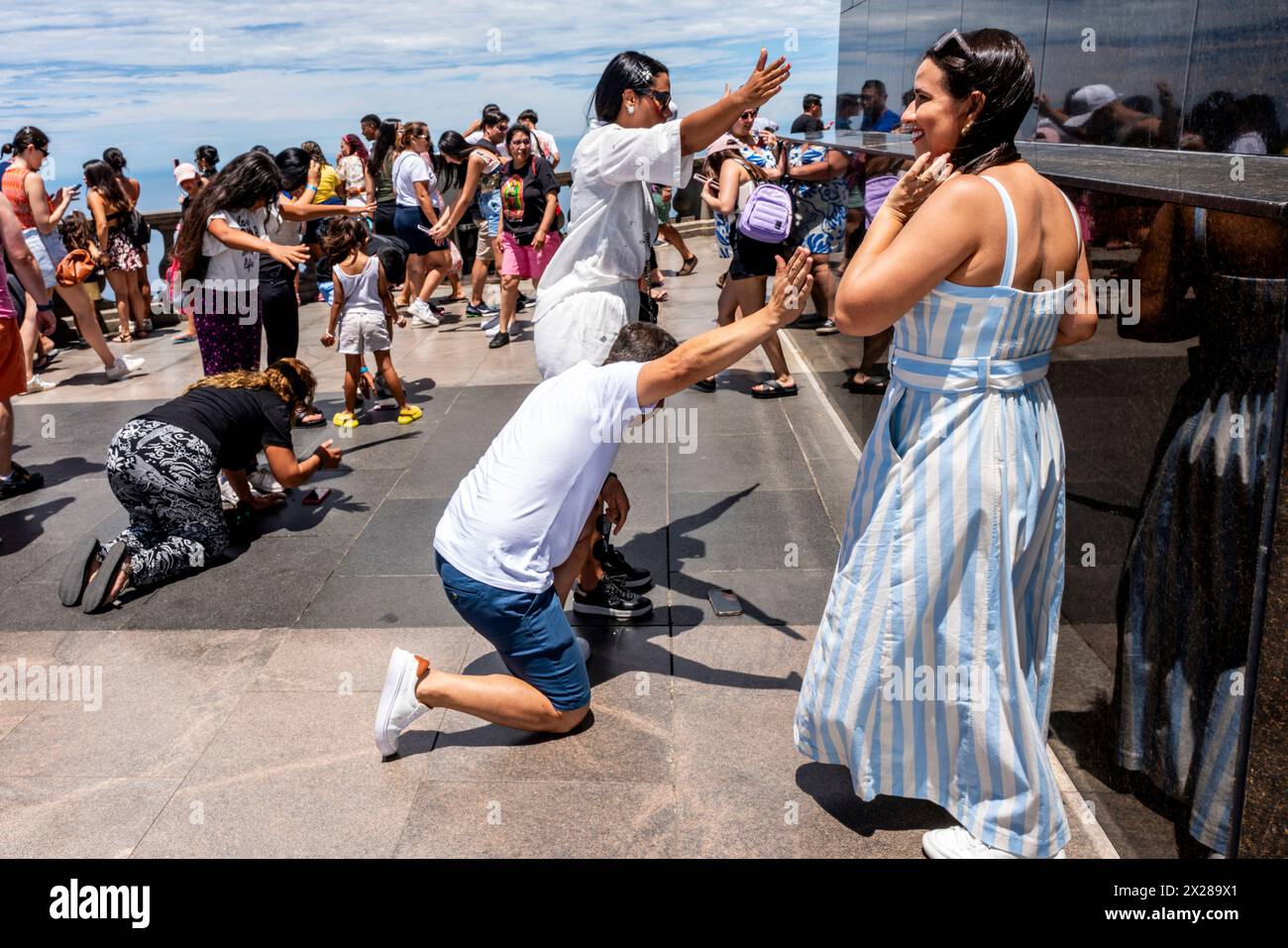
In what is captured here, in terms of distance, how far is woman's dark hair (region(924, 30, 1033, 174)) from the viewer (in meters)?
2.42

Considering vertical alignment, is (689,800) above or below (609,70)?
below

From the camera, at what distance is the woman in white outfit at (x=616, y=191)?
11.0 feet

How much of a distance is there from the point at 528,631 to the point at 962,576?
1.35 m

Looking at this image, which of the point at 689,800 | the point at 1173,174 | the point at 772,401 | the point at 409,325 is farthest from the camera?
the point at 409,325

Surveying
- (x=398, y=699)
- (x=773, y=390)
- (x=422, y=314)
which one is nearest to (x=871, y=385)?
(x=773, y=390)

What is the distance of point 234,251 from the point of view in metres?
6.12

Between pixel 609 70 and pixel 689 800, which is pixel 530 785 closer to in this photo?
pixel 689 800

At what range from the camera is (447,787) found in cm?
323

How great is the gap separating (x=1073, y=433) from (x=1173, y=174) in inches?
31.5

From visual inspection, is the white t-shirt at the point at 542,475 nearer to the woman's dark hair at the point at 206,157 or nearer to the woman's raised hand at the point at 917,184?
the woman's raised hand at the point at 917,184

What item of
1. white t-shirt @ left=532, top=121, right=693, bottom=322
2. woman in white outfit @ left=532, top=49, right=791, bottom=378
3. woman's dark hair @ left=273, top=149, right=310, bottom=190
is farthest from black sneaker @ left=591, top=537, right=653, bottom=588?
woman's dark hair @ left=273, top=149, right=310, bottom=190

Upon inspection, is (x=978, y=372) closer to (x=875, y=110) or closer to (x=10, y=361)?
(x=10, y=361)

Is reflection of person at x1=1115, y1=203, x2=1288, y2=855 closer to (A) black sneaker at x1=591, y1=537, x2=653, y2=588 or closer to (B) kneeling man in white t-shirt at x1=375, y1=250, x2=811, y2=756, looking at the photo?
(B) kneeling man in white t-shirt at x1=375, y1=250, x2=811, y2=756
